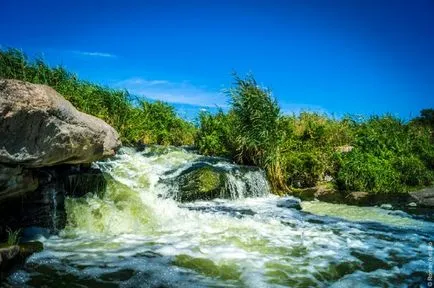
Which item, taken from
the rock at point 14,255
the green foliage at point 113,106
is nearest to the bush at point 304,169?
the green foliage at point 113,106

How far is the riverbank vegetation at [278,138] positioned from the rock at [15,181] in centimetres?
771

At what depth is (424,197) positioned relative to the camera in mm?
12273

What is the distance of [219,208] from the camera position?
11195 millimetres

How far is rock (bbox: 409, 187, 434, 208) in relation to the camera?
39.3 ft

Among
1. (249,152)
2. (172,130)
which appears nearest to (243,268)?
(249,152)

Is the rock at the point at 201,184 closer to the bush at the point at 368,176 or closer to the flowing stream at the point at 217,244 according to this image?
the flowing stream at the point at 217,244

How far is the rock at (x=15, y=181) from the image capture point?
21.5 feet

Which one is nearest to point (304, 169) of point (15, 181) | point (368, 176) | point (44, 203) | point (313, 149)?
point (313, 149)

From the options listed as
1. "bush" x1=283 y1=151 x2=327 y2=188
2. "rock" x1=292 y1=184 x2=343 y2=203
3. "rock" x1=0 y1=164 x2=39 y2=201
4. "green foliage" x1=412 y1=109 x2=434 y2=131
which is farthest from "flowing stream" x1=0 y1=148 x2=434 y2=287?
"green foliage" x1=412 y1=109 x2=434 y2=131

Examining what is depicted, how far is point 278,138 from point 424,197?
15.8 ft

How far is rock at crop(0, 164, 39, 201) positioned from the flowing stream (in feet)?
3.32

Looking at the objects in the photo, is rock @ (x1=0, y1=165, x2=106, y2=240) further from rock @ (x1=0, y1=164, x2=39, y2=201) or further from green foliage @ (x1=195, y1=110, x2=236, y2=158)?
green foliage @ (x1=195, y1=110, x2=236, y2=158)

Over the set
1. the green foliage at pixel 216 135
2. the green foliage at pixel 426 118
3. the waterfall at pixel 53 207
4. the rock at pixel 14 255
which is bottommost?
the rock at pixel 14 255

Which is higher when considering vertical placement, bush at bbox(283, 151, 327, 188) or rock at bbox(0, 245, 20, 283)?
bush at bbox(283, 151, 327, 188)
